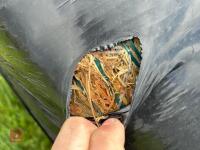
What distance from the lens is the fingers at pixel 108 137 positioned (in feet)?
3.17

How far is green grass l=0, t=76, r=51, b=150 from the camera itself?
1.78m

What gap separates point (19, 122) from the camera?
1791mm

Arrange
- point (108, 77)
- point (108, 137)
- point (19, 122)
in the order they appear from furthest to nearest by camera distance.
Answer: point (19, 122) < point (108, 77) < point (108, 137)

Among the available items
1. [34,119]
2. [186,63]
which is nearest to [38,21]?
[186,63]

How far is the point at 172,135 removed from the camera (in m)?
1.17

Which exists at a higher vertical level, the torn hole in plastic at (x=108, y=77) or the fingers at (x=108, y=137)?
the torn hole in plastic at (x=108, y=77)

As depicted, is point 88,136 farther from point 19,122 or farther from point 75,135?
point 19,122

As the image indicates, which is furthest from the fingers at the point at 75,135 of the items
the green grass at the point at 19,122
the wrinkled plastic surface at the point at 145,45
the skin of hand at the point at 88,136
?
the green grass at the point at 19,122

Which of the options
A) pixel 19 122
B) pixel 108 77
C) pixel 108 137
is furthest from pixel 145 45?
pixel 19 122

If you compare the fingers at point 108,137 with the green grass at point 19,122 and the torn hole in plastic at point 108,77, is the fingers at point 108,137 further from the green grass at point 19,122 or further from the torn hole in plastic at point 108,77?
the green grass at point 19,122

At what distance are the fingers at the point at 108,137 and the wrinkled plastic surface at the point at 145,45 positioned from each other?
95 mm

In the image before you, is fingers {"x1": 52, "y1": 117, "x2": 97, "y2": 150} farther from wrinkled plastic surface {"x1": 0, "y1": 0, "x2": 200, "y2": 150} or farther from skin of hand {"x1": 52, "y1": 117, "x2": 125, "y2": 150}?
wrinkled plastic surface {"x1": 0, "y1": 0, "x2": 200, "y2": 150}

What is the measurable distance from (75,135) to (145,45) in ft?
0.96

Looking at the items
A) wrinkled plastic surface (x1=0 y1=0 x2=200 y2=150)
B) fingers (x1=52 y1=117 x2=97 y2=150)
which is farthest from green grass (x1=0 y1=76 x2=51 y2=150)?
fingers (x1=52 y1=117 x2=97 y2=150)
